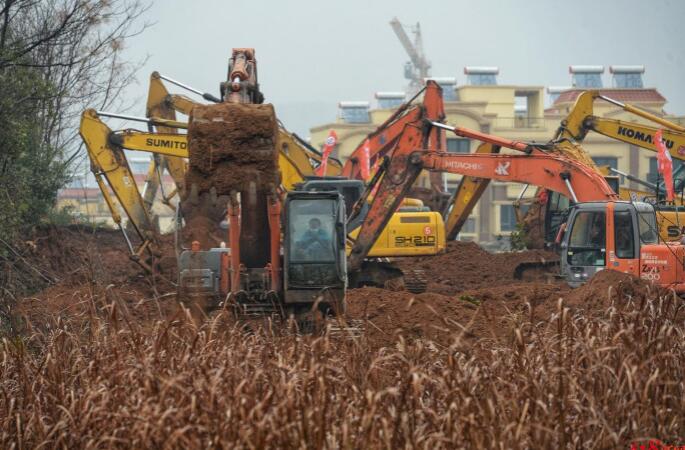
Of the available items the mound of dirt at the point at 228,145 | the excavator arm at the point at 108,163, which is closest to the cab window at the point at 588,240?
the mound of dirt at the point at 228,145

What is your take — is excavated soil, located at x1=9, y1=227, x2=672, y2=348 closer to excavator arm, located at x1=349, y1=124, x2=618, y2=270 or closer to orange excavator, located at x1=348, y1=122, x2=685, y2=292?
orange excavator, located at x1=348, y1=122, x2=685, y2=292

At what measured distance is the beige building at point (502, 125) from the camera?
76875 millimetres

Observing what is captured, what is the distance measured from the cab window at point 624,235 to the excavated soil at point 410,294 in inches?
49.0

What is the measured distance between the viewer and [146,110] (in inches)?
1082

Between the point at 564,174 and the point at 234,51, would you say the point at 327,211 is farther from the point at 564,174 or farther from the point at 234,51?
the point at 564,174

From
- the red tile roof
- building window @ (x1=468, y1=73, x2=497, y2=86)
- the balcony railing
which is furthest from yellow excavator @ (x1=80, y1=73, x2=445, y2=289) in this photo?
building window @ (x1=468, y1=73, x2=497, y2=86)

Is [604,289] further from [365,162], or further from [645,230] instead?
[365,162]

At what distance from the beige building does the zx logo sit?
51.9m

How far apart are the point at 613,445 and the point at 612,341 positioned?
1.53 metres

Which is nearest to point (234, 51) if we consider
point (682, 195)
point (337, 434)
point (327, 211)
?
point (327, 211)

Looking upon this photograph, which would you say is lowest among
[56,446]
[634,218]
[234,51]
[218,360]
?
[56,446]

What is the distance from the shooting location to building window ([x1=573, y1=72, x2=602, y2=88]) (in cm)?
9497

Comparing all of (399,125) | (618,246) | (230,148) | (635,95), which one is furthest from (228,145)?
(635,95)

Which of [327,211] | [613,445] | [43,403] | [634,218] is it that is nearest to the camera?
[613,445]
